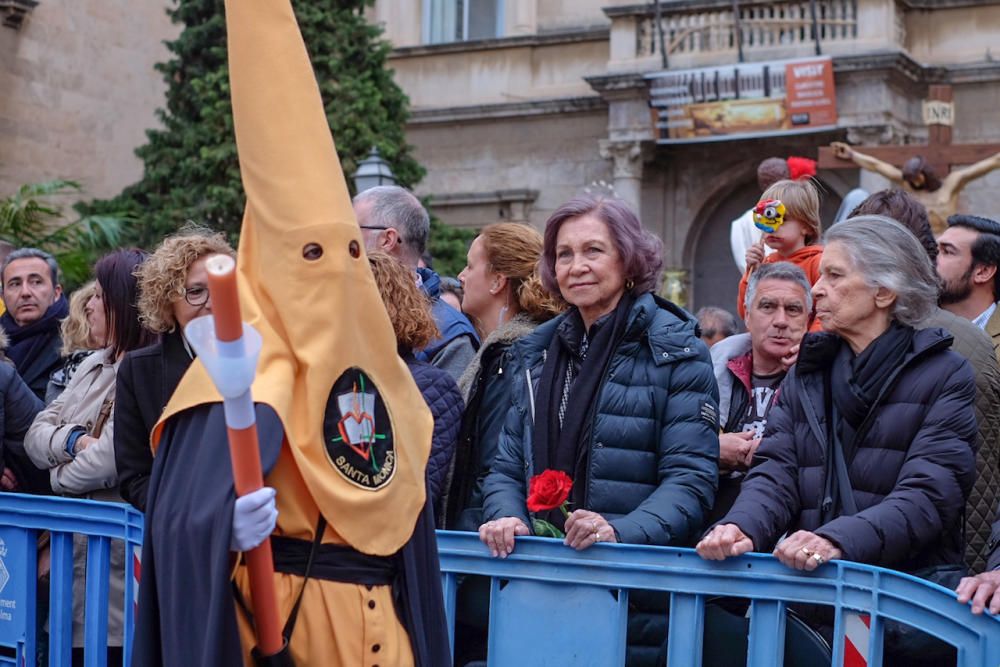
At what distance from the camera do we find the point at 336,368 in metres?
3.38

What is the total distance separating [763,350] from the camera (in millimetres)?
5449

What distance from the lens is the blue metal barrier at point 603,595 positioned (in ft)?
12.0

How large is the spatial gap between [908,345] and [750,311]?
4.44 ft

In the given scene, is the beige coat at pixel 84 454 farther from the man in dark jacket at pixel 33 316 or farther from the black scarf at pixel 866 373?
the black scarf at pixel 866 373

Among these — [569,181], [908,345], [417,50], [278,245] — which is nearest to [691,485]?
[908,345]

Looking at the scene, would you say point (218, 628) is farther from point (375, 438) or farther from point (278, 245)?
point (278, 245)

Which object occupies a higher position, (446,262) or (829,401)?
(446,262)

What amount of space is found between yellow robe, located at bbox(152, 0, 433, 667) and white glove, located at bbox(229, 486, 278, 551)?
21 cm

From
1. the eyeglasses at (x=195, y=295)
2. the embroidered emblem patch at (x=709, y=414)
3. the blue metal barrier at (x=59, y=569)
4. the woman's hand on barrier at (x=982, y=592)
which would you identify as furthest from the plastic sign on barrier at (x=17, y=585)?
the woman's hand on barrier at (x=982, y=592)

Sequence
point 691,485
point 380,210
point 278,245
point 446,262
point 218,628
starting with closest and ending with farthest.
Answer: point 218,628 → point 278,245 → point 691,485 → point 380,210 → point 446,262

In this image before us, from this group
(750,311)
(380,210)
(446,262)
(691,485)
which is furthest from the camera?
(446,262)

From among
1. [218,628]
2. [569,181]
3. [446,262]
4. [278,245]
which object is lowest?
[218,628]

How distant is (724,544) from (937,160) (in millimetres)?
10999

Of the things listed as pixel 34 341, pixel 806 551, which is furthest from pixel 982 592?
pixel 34 341
